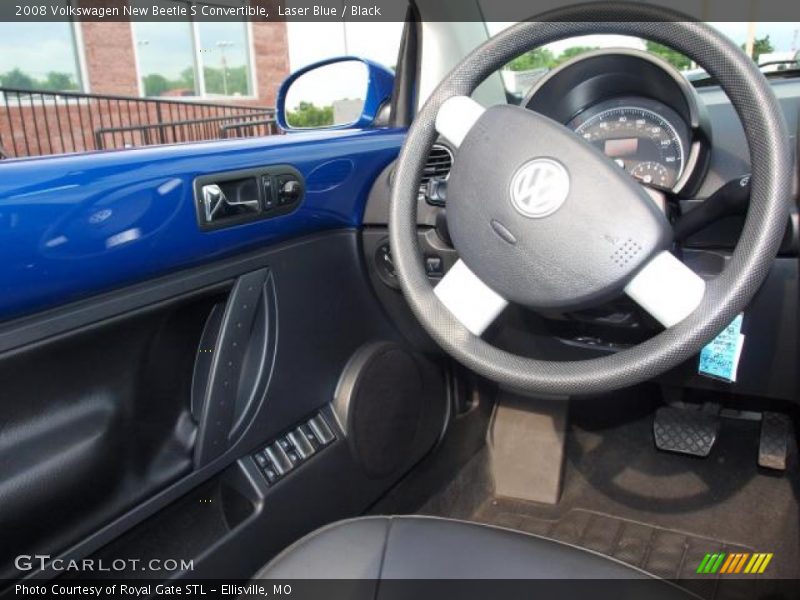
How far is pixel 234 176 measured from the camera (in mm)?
1290

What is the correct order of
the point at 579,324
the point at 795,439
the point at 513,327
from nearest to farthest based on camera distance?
the point at 579,324
the point at 513,327
the point at 795,439

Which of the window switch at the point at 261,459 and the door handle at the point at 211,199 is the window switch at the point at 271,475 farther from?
the door handle at the point at 211,199

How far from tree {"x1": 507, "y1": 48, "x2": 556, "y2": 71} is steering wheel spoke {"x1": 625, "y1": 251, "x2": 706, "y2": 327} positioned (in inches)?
22.5

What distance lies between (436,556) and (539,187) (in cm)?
56

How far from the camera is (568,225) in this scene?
97 cm

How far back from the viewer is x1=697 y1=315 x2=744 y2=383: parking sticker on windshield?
1.31 metres

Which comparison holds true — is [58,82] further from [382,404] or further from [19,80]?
[382,404]

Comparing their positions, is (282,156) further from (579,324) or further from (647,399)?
(647,399)

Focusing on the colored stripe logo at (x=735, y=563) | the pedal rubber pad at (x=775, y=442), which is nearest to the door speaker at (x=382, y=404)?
the colored stripe logo at (x=735, y=563)

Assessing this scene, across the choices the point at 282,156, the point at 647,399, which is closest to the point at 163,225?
the point at 282,156

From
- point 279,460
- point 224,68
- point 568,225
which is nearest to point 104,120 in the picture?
point 224,68

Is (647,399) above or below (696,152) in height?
below

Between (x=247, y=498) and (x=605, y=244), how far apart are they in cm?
89

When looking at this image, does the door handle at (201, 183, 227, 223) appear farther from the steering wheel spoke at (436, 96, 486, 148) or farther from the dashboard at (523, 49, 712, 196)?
the dashboard at (523, 49, 712, 196)
